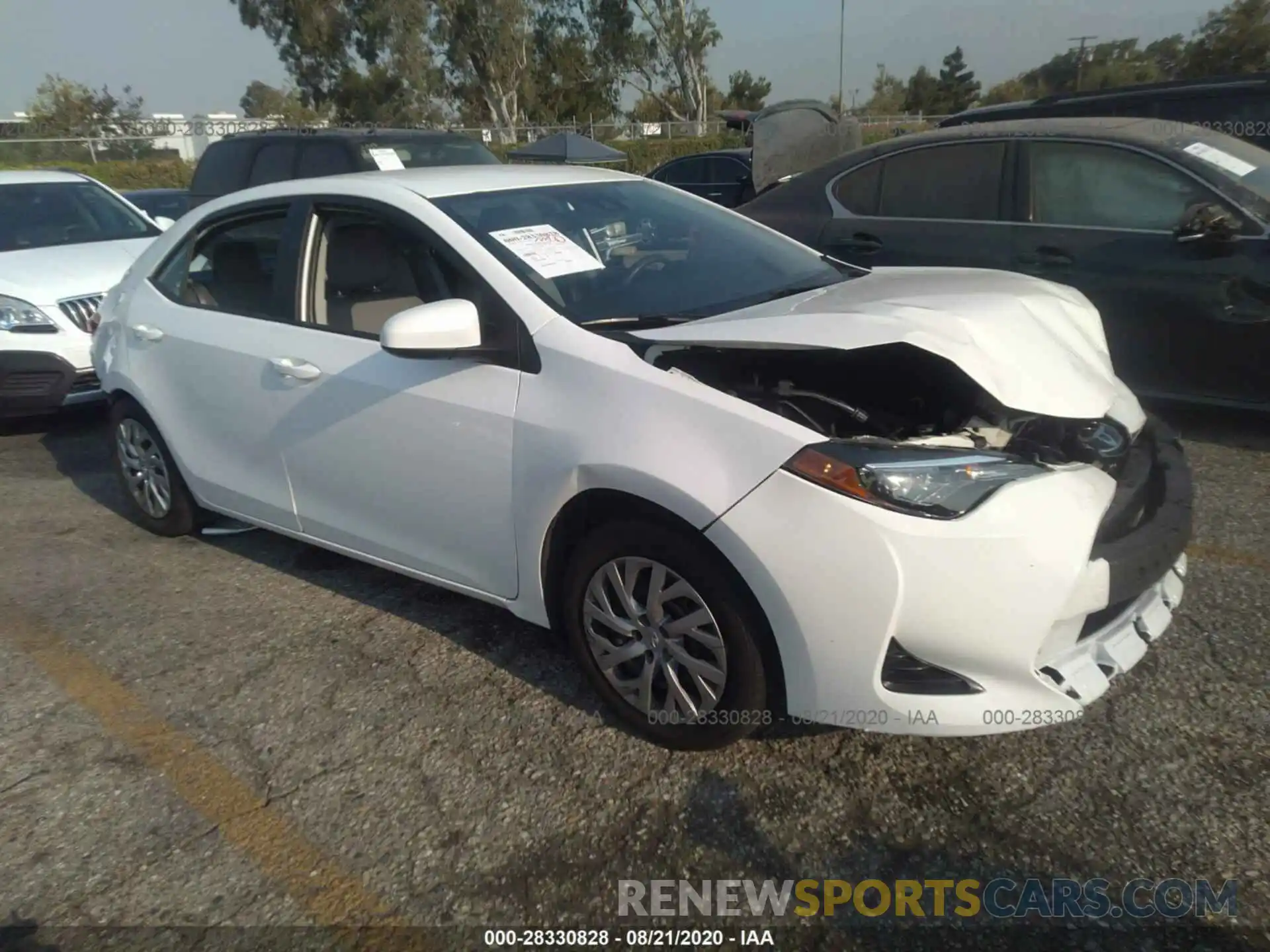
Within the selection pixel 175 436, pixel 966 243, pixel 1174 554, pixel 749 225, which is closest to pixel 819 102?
pixel 966 243

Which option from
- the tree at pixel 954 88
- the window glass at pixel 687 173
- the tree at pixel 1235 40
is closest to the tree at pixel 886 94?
the tree at pixel 954 88

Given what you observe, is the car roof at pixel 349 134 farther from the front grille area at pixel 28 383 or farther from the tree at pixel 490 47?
the tree at pixel 490 47

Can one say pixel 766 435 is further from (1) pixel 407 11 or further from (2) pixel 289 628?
(1) pixel 407 11

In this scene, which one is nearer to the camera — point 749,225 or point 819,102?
point 749,225

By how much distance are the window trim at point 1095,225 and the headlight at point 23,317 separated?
5625 millimetres

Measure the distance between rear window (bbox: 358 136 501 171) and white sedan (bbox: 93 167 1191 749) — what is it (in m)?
3.93

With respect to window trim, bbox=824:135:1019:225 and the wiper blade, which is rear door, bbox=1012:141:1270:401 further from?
the wiper blade

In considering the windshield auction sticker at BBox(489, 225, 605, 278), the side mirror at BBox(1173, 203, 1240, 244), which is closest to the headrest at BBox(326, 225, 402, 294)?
the windshield auction sticker at BBox(489, 225, 605, 278)

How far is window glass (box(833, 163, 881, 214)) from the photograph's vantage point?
5797mm

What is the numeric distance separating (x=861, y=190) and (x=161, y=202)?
33.5 feet

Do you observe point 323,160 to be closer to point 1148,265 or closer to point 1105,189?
point 1105,189

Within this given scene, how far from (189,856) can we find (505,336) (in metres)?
1.61

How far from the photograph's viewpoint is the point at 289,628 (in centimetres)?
378

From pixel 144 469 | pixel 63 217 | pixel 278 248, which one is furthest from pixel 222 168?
pixel 278 248
